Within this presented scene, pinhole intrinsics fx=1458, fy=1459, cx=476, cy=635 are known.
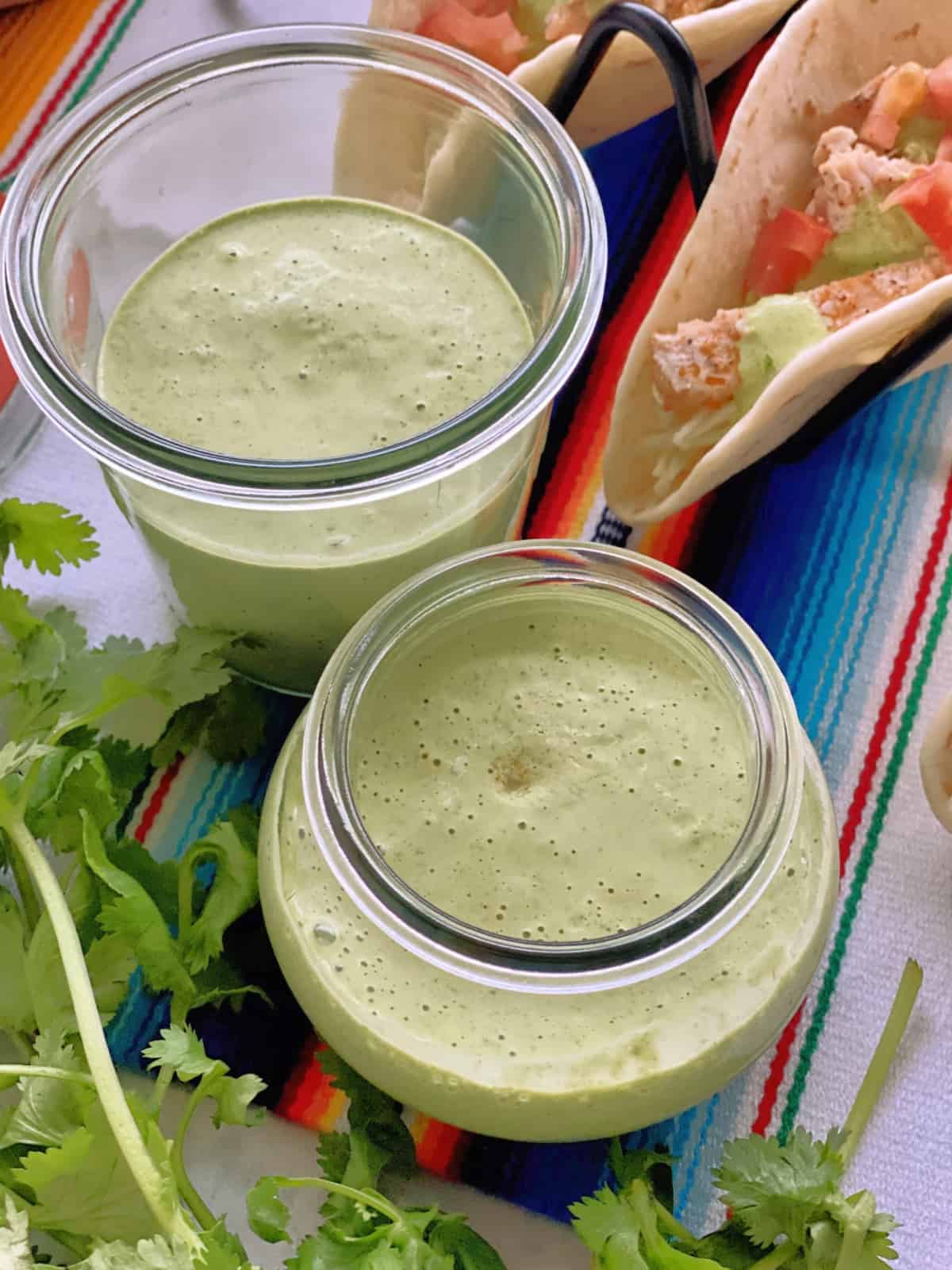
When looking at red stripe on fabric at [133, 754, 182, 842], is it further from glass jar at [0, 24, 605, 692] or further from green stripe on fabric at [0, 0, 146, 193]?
green stripe on fabric at [0, 0, 146, 193]

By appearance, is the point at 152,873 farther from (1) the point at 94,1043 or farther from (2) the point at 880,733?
(2) the point at 880,733

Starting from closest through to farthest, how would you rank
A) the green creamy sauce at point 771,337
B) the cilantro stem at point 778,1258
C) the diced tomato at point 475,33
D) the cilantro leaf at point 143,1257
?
the cilantro leaf at point 143,1257
the cilantro stem at point 778,1258
the green creamy sauce at point 771,337
the diced tomato at point 475,33

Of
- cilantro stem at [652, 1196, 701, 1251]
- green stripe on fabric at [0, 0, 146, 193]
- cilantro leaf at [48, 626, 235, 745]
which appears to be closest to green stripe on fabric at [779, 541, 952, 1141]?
cilantro stem at [652, 1196, 701, 1251]

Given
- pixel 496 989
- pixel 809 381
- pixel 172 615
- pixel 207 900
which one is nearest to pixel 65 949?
pixel 207 900

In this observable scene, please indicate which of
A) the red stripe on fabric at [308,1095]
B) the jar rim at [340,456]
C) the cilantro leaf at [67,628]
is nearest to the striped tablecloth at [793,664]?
the red stripe on fabric at [308,1095]

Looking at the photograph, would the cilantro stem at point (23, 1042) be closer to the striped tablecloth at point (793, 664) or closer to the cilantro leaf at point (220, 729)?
the striped tablecloth at point (793, 664)

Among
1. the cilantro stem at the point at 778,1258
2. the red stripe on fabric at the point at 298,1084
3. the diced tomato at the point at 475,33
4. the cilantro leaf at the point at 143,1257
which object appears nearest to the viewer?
the cilantro leaf at the point at 143,1257
